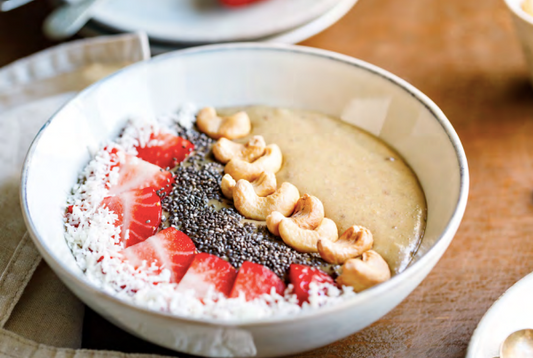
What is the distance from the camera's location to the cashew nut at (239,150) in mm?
1152

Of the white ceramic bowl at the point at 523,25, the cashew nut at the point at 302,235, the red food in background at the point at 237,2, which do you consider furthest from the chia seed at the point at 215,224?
the white ceramic bowl at the point at 523,25

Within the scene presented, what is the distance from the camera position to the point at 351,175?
1.11 meters

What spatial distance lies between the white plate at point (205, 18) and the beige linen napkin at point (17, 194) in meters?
0.09

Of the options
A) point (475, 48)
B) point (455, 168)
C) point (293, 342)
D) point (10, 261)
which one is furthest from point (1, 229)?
point (475, 48)

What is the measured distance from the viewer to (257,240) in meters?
0.96

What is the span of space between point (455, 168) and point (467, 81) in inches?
24.7

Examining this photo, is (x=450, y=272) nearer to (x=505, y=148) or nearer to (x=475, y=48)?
(x=505, y=148)

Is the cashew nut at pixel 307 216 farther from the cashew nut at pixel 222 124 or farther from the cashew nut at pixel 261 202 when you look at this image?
Answer: the cashew nut at pixel 222 124

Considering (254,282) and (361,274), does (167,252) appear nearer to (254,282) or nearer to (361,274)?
(254,282)

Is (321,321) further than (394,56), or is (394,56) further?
(394,56)

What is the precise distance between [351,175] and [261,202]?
A: 0.20m

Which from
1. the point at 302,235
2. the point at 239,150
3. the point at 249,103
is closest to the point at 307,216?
the point at 302,235

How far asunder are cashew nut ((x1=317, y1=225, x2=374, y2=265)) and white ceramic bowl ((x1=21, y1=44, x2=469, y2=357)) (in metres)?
0.09

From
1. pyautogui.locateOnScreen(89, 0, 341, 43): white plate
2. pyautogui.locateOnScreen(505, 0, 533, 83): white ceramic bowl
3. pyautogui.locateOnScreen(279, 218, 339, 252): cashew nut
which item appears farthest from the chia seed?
pyautogui.locateOnScreen(505, 0, 533, 83): white ceramic bowl
